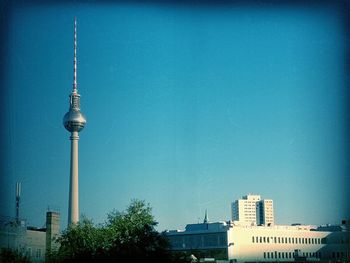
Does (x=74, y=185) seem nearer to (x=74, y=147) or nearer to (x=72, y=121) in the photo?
(x=74, y=147)

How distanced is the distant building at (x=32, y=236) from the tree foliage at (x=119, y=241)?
201 mm

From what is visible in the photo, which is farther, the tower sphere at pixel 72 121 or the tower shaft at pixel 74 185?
the tower sphere at pixel 72 121

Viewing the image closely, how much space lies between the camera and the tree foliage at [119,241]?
545cm

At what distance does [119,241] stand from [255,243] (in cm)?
659

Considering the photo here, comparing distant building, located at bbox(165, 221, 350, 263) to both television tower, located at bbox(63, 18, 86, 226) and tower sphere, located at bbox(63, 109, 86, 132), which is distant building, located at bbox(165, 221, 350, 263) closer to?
television tower, located at bbox(63, 18, 86, 226)

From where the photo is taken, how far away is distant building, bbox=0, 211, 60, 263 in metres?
5.34

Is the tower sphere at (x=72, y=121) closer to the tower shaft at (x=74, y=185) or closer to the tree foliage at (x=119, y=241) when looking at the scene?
the tower shaft at (x=74, y=185)

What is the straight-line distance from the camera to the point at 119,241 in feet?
19.8

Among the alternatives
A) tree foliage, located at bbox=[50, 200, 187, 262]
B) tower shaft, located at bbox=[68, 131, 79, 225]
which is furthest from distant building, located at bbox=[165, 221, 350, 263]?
tower shaft, located at bbox=[68, 131, 79, 225]

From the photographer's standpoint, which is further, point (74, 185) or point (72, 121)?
point (72, 121)

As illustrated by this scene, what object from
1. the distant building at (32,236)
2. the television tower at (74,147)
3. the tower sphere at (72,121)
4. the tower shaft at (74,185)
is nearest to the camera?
the distant building at (32,236)

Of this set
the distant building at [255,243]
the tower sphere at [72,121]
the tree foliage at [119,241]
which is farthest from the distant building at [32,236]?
the tower sphere at [72,121]

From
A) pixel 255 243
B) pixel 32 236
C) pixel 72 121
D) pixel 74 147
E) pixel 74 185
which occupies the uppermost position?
pixel 72 121

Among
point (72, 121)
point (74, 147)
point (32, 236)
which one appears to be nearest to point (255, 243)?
point (74, 147)
